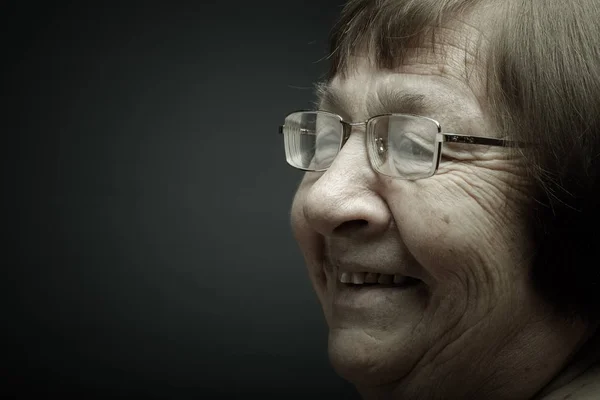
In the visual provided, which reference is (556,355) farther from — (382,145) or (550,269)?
(382,145)

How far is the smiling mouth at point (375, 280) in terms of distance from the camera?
6.20ft

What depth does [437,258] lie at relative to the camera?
5.74ft

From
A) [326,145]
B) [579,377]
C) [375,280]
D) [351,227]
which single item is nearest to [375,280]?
[375,280]

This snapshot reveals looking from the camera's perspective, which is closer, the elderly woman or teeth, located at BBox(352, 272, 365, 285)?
the elderly woman

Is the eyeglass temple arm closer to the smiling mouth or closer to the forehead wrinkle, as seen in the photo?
the forehead wrinkle

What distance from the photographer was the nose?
182cm

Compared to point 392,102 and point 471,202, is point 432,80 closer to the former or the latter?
point 392,102

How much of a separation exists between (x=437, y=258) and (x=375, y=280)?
22 centimetres

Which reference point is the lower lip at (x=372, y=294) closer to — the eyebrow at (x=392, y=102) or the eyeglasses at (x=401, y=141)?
the eyeglasses at (x=401, y=141)

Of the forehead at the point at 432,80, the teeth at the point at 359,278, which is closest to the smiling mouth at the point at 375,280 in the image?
the teeth at the point at 359,278

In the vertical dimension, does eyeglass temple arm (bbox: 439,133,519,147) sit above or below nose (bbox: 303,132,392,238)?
above

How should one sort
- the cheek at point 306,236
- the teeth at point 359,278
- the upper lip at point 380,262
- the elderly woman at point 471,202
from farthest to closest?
the cheek at point 306,236 → the teeth at point 359,278 → the upper lip at point 380,262 → the elderly woman at point 471,202

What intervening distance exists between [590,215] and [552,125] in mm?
220

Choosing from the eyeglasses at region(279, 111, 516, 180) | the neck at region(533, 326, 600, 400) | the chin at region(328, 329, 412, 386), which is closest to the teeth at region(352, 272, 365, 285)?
the chin at region(328, 329, 412, 386)
